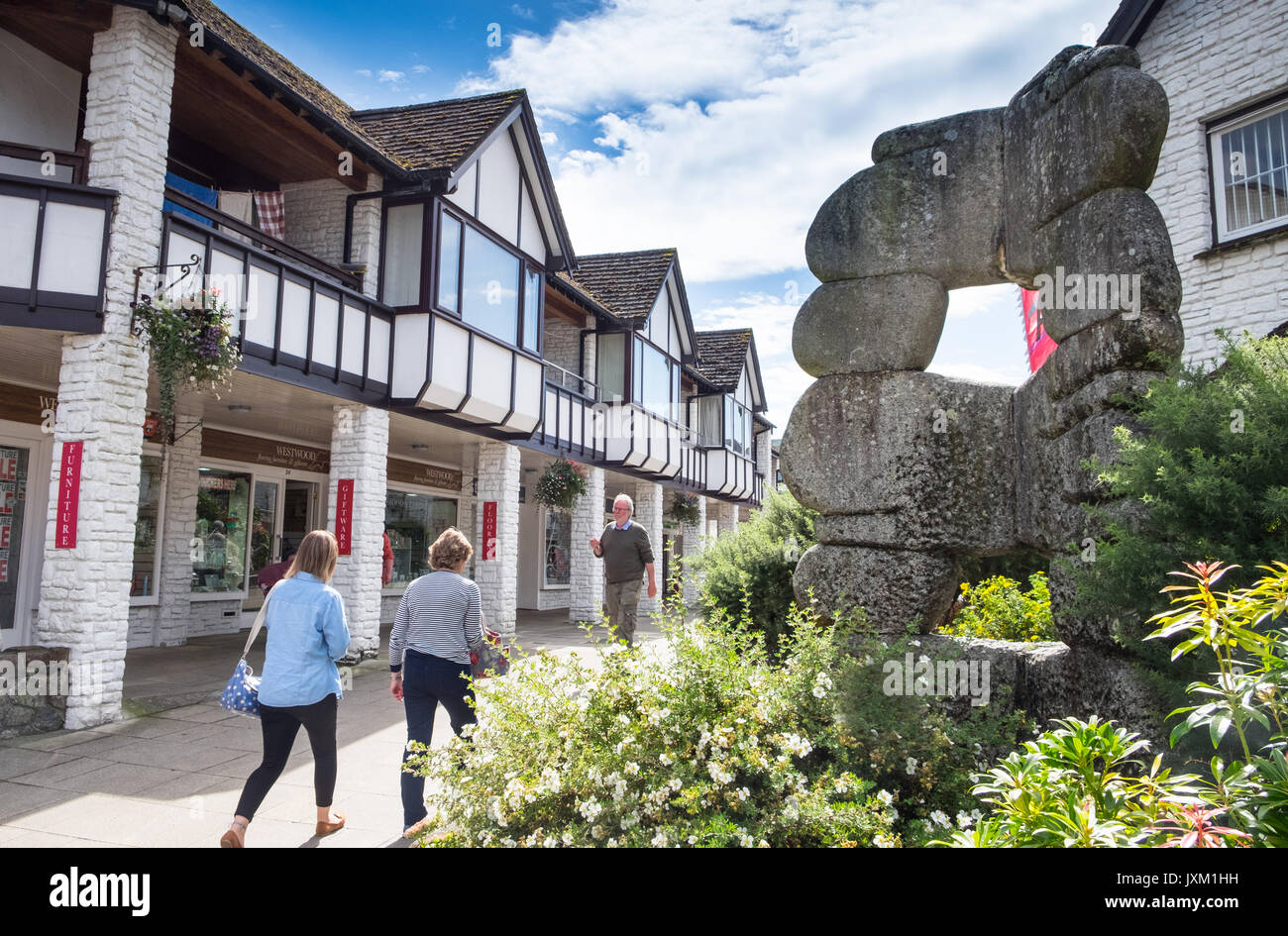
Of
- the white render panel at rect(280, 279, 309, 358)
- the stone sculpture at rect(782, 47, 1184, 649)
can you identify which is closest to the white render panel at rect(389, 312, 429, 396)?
the white render panel at rect(280, 279, 309, 358)

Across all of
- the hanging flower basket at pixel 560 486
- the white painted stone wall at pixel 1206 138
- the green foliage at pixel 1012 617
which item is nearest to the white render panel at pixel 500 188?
the hanging flower basket at pixel 560 486

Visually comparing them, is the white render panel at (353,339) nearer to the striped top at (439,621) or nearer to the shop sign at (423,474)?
the shop sign at (423,474)

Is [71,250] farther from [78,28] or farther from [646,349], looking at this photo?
[646,349]

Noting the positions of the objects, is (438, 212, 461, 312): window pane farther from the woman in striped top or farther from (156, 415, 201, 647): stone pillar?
the woman in striped top

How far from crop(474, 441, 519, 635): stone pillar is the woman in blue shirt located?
9.40m

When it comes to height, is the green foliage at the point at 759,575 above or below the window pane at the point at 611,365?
below

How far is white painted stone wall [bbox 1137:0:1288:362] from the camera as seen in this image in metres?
9.12

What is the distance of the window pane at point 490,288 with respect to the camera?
12.4m

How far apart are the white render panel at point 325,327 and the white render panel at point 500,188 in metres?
3.70

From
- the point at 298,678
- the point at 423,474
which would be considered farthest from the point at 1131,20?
the point at 423,474

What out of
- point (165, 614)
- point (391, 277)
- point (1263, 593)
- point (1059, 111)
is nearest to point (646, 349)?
point (391, 277)

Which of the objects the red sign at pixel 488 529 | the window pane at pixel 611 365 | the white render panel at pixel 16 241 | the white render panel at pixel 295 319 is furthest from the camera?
the window pane at pixel 611 365

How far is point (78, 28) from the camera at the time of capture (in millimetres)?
8172

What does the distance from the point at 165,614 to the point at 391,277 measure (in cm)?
596
